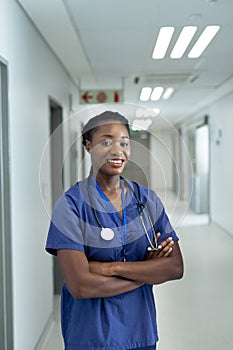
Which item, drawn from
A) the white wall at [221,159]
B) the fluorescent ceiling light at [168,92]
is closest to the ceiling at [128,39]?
the fluorescent ceiling light at [168,92]

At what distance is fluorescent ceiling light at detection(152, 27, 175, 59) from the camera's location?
361 centimetres

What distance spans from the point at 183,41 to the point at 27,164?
1.84 metres

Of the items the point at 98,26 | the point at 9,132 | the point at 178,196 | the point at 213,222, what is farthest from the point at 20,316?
the point at 213,222

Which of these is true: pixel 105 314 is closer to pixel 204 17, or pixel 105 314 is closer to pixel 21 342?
pixel 21 342

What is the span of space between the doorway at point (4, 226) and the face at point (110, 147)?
1.35 m

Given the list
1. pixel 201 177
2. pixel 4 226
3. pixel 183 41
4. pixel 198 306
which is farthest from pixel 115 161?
pixel 201 177

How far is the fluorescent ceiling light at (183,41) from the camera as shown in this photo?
3.59 m

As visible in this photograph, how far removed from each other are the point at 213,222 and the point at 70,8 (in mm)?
6262

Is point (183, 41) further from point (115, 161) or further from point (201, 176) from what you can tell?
point (201, 176)

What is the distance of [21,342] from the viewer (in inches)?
106

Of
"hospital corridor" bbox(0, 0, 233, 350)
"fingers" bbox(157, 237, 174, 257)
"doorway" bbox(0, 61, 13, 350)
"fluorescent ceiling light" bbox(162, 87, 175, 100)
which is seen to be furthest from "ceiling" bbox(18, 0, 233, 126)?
"doorway" bbox(0, 61, 13, 350)

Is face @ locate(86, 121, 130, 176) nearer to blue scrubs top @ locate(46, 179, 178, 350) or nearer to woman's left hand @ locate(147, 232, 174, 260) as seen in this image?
blue scrubs top @ locate(46, 179, 178, 350)

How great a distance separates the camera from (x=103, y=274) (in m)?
1.32

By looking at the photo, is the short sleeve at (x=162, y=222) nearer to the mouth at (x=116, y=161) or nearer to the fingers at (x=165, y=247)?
the fingers at (x=165, y=247)
